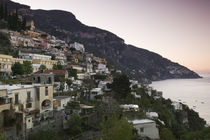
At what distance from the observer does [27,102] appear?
73.1 ft

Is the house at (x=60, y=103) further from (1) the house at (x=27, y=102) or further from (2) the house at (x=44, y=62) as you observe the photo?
(2) the house at (x=44, y=62)

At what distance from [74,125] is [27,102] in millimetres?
6736

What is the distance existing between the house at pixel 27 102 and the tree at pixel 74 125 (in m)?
3.25

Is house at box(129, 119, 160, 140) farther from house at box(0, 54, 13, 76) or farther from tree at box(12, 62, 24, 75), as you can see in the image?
house at box(0, 54, 13, 76)

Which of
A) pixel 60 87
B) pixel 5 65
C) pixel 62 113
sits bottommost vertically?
pixel 62 113

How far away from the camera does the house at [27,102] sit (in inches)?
769

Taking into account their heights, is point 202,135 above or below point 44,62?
below

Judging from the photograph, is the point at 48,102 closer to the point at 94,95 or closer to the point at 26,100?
the point at 26,100

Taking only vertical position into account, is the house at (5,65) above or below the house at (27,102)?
above

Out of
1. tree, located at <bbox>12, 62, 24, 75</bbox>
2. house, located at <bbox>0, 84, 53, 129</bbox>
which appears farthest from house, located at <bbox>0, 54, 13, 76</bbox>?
house, located at <bbox>0, 84, 53, 129</bbox>

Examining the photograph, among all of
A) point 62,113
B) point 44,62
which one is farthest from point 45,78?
point 44,62

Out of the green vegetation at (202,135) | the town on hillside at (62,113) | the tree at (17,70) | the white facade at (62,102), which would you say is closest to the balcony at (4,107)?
the town on hillside at (62,113)

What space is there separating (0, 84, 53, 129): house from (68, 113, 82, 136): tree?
10.7 ft

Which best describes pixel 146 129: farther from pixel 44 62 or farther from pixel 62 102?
pixel 44 62
